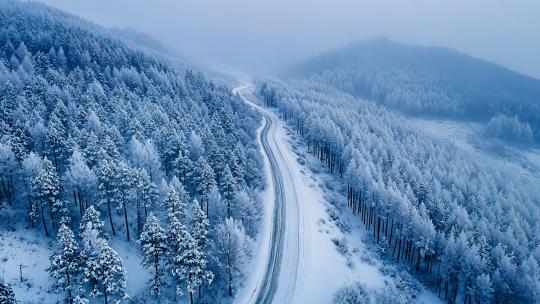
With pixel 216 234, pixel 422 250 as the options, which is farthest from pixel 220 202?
pixel 422 250

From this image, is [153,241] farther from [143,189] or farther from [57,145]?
[57,145]

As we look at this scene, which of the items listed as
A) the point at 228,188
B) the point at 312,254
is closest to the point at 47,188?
the point at 228,188

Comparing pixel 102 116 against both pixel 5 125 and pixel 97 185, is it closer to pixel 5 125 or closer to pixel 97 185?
pixel 5 125

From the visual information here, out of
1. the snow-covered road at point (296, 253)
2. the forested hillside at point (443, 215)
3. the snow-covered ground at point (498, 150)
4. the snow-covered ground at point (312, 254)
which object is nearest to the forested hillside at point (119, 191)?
the snow-covered road at point (296, 253)

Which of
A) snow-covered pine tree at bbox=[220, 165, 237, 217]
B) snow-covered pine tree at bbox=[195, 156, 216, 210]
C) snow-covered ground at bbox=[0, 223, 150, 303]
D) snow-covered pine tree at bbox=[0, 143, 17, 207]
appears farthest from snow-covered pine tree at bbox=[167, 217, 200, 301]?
snow-covered pine tree at bbox=[0, 143, 17, 207]

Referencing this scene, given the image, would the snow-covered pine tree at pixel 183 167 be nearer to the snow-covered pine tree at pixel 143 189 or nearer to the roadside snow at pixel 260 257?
the snow-covered pine tree at pixel 143 189
